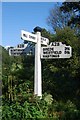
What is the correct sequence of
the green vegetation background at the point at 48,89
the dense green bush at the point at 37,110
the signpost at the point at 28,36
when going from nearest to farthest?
the dense green bush at the point at 37,110, the green vegetation background at the point at 48,89, the signpost at the point at 28,36

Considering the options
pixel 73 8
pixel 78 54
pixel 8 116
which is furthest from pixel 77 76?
pixel 8 116

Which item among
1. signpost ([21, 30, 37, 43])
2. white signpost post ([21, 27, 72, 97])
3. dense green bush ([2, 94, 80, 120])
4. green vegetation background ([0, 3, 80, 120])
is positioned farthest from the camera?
white signpost post ([21, 27, 72, 97])

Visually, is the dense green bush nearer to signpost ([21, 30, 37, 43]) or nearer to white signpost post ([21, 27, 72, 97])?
white signpost post ([21, 27, 72, 97])

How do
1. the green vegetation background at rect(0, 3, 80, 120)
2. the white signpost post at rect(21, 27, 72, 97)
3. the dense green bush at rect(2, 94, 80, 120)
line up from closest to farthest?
1. the dense green bush at rect(2, 94, 80, 120)
2. the green vegetation background at rect(0, 3, 80, 120)
3. the white signpost post at rect(21, 27, 72, 97)

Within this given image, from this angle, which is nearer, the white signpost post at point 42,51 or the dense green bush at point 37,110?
the dense green bush at point 37,110

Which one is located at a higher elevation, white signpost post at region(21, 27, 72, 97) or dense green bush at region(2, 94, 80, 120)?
white signpost post at region(21, 27, 72, 97)

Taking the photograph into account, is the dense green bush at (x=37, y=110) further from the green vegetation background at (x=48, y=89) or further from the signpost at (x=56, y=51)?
the signpost at (x=56, y=51)

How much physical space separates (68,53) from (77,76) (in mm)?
1949

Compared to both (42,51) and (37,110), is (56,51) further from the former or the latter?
(37,110)

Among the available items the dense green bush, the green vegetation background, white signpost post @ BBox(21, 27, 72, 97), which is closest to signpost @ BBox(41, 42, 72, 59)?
white signpost post @ BBox(21, 27, 72, 97)

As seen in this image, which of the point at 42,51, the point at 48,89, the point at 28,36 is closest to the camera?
the point at 28,36

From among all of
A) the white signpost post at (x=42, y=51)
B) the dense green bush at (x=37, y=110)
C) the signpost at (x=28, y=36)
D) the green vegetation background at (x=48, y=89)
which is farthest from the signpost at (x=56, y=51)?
the dense green bush at (x=37, y=110)

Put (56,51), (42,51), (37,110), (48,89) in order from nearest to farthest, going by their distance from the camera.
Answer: (37,110) < (56,51) < (42,51) < (48,89)

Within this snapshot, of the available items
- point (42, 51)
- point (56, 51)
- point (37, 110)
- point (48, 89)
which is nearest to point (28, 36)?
point (42, 51)
